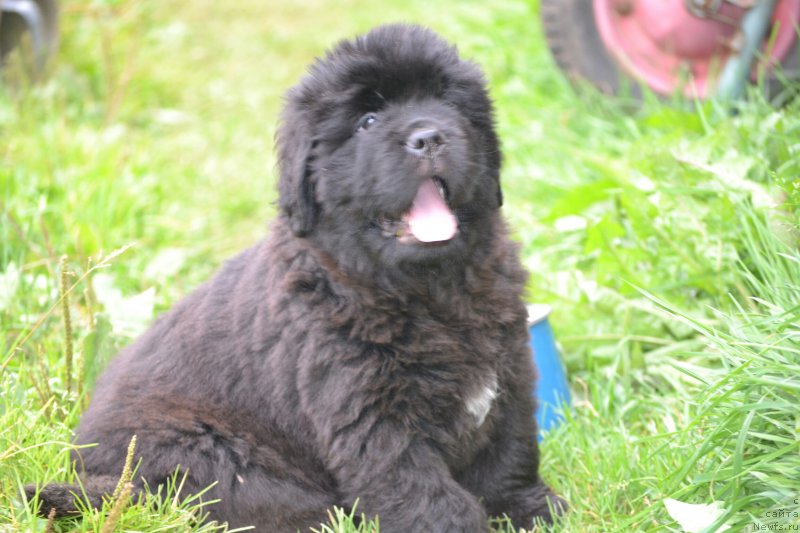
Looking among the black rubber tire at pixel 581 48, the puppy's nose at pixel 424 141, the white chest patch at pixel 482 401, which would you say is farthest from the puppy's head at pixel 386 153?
the black rubber tire at pixel 581 48

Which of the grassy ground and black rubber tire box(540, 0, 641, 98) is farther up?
black rubber tire box(540, 0, 641, 98)

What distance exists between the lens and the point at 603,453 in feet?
9.42

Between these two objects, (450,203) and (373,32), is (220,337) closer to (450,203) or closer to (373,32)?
(450,203)

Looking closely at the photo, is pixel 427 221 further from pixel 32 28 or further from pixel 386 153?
pixel 32 28

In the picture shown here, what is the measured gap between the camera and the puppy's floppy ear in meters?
2.51

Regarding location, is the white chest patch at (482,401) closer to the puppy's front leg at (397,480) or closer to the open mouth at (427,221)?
the puppy's front leg at (397,480)

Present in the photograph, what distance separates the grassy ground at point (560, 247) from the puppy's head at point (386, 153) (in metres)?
0.57

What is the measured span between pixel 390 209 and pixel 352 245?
17 cm

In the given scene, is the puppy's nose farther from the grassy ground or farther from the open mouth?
the grassy ground

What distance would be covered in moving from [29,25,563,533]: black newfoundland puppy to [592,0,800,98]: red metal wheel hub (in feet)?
7.56

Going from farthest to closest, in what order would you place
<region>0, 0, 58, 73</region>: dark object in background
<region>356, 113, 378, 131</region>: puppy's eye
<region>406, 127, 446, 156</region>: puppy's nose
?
<region>0, 0, 58, 73</region>: dark object in background → <region>356, 113, 378, 131</region>: puppy's eye → <region>406, 127, 446, 156</region>: puppy's nose

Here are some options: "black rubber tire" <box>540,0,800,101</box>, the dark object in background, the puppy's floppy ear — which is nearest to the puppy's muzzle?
the puppy's floppy ear

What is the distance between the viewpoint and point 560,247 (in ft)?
13.3

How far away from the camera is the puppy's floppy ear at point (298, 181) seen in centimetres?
251
